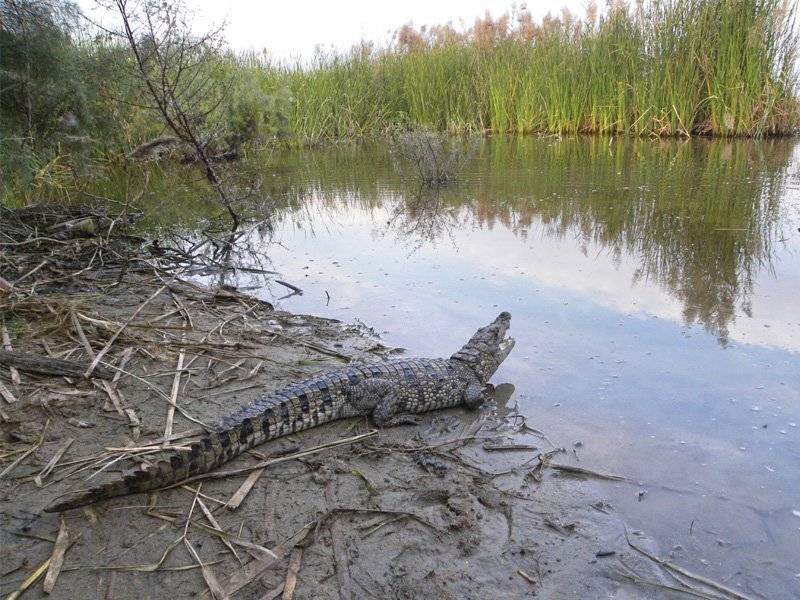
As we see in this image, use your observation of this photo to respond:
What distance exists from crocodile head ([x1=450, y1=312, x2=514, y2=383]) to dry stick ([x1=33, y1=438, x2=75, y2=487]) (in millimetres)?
2119

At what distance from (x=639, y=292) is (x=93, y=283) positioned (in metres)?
4.32

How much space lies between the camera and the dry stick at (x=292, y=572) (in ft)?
6.91

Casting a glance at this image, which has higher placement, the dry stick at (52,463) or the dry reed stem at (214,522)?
the dry stick at (52,463)

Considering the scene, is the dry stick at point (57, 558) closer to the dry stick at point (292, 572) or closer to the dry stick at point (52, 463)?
the dry stick at point (52, 463)

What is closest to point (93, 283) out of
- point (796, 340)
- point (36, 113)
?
point (36, 113)

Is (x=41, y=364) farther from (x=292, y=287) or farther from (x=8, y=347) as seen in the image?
(x=292, y=287)

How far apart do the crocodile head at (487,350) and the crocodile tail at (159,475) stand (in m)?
1.55

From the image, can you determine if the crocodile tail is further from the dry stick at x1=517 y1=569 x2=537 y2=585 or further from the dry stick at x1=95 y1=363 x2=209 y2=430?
the dry stick at x1=517 y1=569 x2=537 y2=585

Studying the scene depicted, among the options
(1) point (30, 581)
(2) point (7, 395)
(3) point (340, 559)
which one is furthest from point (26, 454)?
(3) point (340, 559)

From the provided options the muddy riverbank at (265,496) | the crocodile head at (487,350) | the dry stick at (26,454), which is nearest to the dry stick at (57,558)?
the muddy riverbank at (265,496)

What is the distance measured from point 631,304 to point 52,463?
385cm

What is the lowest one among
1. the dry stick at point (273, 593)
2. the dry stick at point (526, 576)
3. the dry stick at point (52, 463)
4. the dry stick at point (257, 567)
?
the dry stick at point (526, 576)

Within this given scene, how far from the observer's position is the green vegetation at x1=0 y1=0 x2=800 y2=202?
20.8 feet

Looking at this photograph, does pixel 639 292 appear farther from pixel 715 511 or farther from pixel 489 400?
pixel 715 511
